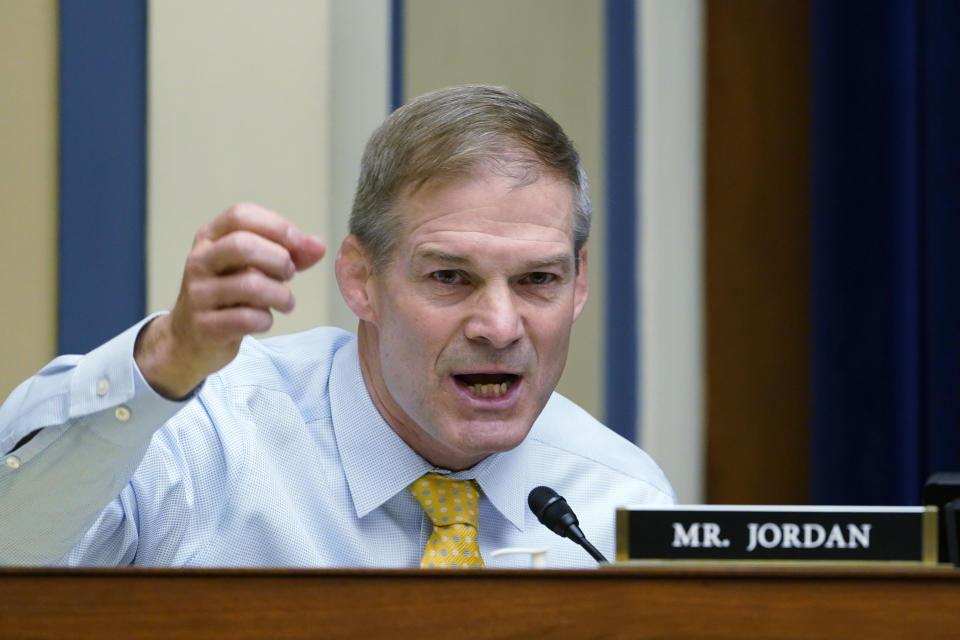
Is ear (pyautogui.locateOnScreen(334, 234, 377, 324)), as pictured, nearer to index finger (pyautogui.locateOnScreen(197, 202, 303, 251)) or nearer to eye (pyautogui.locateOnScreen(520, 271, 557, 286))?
eye (pyautogui.locateOnScreen(520, 271, 557, 286))

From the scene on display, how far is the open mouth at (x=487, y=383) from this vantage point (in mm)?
1381

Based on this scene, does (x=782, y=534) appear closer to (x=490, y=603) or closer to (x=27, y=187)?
(x=490, y=603)

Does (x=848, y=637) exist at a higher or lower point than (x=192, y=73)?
lower

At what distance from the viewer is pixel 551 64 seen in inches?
101

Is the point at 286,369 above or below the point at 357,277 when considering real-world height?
below

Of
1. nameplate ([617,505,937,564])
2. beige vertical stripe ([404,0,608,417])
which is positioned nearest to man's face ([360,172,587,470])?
nameplate ([617,505,937,564])

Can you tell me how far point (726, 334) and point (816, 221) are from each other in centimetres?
34

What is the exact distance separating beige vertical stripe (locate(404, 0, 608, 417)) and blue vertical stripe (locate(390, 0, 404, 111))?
0.05 meters

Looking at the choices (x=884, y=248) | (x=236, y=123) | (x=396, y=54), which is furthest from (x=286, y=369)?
(x=884, y=248)

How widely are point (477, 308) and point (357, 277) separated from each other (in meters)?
0.23

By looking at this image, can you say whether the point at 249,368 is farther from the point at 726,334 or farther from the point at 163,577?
the point at 726,334

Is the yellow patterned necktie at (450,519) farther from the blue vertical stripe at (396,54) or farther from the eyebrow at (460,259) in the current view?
the blue vertical stripe at (396,54)

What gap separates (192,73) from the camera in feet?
7.22

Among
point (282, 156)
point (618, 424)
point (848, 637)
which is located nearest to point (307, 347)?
point (282, 156)
